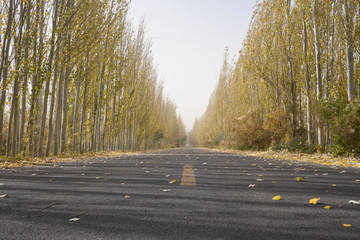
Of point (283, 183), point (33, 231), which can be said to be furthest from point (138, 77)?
point (33, 231)

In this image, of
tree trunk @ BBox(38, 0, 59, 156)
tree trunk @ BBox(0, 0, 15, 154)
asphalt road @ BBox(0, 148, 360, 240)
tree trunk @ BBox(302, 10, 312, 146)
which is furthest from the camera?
tree trunk @ BBox(302, 10, 312, 146)

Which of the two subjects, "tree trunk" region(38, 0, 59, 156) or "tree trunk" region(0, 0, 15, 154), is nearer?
"tree trunk" region(0, 0, 15, 154)

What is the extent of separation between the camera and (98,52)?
17891 millimetres

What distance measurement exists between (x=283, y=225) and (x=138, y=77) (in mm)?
25895

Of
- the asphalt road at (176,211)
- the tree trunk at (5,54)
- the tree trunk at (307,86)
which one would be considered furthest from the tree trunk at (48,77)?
the tree trunk at (307,86)

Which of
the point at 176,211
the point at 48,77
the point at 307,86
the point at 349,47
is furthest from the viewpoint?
the point at 307,86

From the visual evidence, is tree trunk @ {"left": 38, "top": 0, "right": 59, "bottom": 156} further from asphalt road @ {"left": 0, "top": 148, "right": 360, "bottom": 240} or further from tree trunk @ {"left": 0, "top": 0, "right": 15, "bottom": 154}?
asphalt road @ {"left": 0, "top": 148, "right": 360, "bottom": 240}

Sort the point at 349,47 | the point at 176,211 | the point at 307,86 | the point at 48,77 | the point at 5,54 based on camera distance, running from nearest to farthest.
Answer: the point at 176,211, the point at 5,54, the point at 48,77, the point at 349,47, the point at 307,86

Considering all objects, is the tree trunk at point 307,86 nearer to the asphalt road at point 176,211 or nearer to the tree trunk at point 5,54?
the asphalt road at point 176,211

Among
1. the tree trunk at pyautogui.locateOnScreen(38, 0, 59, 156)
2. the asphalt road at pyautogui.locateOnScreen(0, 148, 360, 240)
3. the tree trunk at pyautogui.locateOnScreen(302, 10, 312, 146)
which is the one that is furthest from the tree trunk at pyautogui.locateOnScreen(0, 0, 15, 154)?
the tree trunk at pyautogui.locateOnScreen(302, 10, 312, 146)

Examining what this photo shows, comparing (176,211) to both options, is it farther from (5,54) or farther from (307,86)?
(307,86)

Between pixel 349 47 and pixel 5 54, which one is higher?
pixel 349 47

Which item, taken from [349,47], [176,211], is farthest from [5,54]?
[349,47]

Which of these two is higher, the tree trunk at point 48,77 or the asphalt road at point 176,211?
the tree trunk at point 48,77
